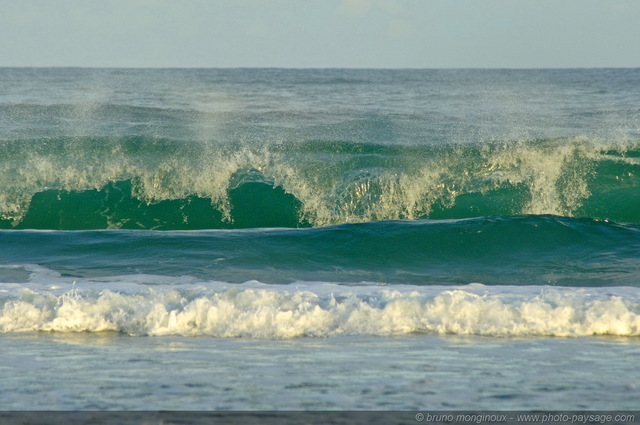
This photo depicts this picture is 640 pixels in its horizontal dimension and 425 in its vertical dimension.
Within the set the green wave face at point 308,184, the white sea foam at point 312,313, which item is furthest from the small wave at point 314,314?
the green wave face at point 308,184

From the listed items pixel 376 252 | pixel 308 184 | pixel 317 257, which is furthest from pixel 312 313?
pixel 308 184

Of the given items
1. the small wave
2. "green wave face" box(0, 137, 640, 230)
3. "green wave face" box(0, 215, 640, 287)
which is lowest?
the small wave

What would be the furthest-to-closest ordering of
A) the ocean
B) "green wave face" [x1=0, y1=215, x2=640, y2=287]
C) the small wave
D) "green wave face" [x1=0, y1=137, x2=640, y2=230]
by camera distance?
1. "green wave face" [x1=0, y1=137, x2=640, y2=230]
2. "green wave face" [x1=0, y1=215, x2=640, y2=287]
3. the small wave
4. the ocean

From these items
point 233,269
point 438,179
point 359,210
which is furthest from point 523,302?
point 438,179

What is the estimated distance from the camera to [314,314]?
20.2 feet

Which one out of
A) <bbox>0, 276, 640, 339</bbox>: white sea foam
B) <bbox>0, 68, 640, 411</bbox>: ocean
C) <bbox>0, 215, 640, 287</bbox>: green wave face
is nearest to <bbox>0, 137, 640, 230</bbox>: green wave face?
<bbox>0, 68, 640, 411</bbox>: ocean

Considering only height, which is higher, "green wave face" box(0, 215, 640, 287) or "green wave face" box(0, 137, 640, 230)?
"green wave face" box(0, 137, 640, 230)

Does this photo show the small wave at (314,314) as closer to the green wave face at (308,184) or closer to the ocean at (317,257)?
the ocean at (317,257)

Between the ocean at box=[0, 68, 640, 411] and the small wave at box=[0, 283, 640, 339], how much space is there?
22 millimetres

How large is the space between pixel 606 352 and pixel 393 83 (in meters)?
28.7

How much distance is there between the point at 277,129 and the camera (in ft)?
58.5

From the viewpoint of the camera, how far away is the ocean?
4398 mm

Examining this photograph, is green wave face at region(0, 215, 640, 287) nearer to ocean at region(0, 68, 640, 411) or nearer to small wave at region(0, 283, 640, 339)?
ocean at region(0, 68, 640, 411)

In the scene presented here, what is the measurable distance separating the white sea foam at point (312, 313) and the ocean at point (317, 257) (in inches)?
0.8
